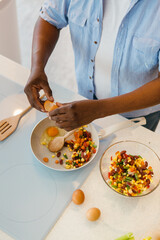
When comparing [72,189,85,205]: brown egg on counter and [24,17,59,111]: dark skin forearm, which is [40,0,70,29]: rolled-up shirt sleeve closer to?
[24,17,59,111]: dark skin forearm

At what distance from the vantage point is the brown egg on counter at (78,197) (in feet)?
3.56

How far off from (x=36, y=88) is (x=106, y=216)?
605 millimetres

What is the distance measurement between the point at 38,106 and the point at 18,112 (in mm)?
173

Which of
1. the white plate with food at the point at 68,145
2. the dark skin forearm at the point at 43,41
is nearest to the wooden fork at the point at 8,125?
the white plate with food at the point at 68,145

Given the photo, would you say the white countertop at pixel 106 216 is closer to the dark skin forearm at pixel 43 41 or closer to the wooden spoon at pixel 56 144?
the wooden spoon at pixel 56 144

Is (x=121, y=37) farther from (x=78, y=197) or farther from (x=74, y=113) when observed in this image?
(x=78, y=197)

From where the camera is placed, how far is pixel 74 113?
109 centimetres

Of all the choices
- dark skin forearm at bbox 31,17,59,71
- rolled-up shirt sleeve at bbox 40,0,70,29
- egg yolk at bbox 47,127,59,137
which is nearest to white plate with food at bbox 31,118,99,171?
egg yolk at bbox 47,127,59,137

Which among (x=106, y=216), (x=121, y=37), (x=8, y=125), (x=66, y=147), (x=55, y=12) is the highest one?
(x=55, y=12)

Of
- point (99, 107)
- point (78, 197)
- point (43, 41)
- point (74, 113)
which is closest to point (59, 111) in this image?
point (74, 113)

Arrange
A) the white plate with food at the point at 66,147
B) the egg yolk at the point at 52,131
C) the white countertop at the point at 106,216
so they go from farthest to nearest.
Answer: the egg yolk at the point at 52,131 → the white plate with food at the point at 66,147 → the white countertop at the point at 106,216

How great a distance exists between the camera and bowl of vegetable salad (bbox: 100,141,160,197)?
3.55ft

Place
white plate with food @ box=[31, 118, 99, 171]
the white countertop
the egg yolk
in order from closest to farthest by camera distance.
Answer: the white countertop
white plate with food @ box=[31, 118, 99, 171]
the egg yolk

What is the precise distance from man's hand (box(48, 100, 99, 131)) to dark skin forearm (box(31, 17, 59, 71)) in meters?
0.34
